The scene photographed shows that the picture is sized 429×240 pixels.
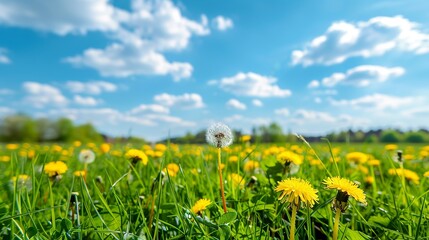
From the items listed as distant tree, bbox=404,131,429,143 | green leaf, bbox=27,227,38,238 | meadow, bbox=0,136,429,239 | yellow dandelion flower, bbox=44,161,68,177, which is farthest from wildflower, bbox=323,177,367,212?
distant tree, bbox=404,131,429,143

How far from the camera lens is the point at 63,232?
43.4 inches

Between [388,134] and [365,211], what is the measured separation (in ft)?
223

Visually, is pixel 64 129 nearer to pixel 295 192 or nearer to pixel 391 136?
pixel 295 192

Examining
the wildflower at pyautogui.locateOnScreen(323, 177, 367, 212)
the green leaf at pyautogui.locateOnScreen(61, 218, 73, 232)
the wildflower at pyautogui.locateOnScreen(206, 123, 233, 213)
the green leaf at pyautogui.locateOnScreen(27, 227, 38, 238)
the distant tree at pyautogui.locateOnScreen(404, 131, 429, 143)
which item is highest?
the distant tree at pyautogui.locateOnScreen(404, 131, 429, 143)

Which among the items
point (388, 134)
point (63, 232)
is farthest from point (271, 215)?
point (388, 134)

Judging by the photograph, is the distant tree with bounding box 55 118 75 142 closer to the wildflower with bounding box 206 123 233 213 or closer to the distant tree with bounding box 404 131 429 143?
the wildflower with bounding box 206 123 233 213

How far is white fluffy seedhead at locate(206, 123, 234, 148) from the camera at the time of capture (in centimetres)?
122

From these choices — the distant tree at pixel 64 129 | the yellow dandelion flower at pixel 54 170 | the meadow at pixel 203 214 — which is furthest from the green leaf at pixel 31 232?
the distant tree at pixel 64 129

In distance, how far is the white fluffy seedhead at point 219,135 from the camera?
1.22m

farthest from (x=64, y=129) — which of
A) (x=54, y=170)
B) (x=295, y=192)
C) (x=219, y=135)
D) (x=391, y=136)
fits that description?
(x=391, y=136)

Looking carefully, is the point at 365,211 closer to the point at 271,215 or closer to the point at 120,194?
the point at 271,215

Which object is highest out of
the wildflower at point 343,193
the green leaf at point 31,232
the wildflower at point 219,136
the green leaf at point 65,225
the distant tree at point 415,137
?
the distant tree at point 415,137

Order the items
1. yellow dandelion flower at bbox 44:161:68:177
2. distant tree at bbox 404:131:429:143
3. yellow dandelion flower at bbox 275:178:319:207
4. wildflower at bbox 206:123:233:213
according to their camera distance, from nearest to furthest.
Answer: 1. yellow dandelion flower at bbox 275:178:319:207
2. wildflower at bbox 206:123:233:213
3. yellow dandelion flower at bbox 44:161:68:177
4. distant tree at bbox 404:131:429:143

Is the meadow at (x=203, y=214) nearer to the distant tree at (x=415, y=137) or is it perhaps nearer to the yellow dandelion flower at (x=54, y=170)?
the yellow dandelion flower at (x=54, y=170)
